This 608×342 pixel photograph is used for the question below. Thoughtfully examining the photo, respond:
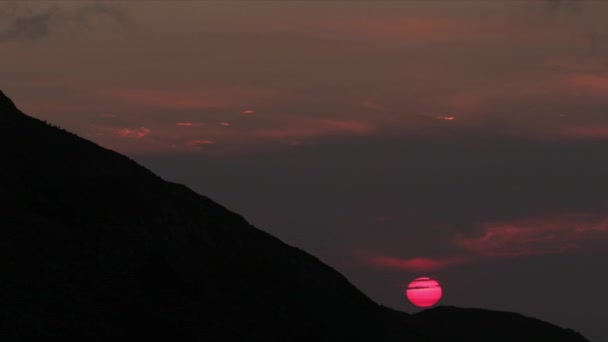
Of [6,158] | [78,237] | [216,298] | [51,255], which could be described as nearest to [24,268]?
[51,255]

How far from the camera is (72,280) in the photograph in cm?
5803

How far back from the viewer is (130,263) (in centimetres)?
6375

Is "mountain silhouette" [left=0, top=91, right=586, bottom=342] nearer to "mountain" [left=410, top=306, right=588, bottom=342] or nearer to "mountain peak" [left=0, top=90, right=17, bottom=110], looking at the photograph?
"mountain peak" [left=0, top=90, right=17, bottom=110]

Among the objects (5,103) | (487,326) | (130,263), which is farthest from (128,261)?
(487,326)

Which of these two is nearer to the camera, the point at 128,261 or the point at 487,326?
the point at 128,261

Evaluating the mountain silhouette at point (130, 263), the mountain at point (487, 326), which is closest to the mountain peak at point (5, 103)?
the mountain silhouette at point (130, 263)

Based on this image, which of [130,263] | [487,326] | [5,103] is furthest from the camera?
[487,326]

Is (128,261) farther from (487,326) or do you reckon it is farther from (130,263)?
(487,326)

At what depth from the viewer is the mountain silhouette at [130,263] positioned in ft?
183

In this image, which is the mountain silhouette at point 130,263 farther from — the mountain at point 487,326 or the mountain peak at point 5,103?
the mountain at point 487,326

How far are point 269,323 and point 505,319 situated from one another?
6386 centimetres

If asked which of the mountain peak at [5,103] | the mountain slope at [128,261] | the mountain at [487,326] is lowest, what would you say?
the mountain slope at [128,261]

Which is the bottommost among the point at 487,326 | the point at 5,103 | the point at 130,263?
the point at 130,263

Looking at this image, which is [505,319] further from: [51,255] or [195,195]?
[51,255]
